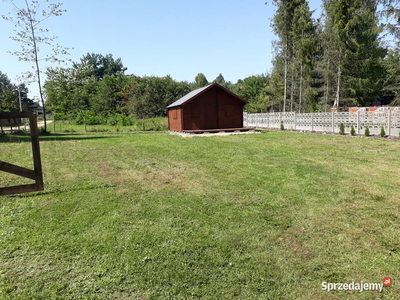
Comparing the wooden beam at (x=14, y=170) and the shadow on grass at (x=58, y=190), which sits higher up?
the wooden beam at (x=14, y=170)

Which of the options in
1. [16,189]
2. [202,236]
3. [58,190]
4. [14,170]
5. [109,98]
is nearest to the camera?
[202,236]

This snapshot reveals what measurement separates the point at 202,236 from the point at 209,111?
62.2 feet

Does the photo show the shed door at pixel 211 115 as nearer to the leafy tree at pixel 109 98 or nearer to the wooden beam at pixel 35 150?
the wooden beam at pixel 35 150

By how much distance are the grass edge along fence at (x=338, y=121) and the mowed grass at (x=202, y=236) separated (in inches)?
408

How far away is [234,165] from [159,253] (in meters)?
5.23

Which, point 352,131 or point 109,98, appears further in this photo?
point 109,98

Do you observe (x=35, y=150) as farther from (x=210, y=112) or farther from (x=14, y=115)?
(x=210, y=112)

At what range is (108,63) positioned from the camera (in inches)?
3241

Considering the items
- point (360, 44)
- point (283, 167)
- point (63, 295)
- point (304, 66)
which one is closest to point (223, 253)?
point (63, 295)

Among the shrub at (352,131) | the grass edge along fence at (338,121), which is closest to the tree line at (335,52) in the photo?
the grass edge along fence at (338,121)

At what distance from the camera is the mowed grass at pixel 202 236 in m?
2.58

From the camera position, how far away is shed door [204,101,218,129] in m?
22.0

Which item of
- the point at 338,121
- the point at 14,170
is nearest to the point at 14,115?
the point at 14,170

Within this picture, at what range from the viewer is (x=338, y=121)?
19.3 metres
